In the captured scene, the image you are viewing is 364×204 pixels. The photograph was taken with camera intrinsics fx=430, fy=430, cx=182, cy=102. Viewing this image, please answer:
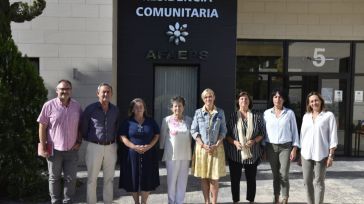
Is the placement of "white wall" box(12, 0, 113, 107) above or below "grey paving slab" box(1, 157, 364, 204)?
above

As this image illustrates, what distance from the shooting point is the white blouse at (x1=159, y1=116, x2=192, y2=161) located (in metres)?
5.90

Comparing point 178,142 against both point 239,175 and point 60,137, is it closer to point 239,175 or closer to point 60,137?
point 239,175

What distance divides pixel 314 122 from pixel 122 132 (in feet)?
8.48

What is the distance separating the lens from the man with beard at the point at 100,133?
568 centimetres

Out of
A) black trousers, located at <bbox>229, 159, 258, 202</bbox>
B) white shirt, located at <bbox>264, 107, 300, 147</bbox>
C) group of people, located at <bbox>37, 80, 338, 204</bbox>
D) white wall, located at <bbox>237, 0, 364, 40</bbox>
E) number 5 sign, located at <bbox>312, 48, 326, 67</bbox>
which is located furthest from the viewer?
number 5 sign, located at <bbox>312, 48, 326, 67</bbox>

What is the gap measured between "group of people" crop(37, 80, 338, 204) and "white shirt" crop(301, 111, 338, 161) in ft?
0.04

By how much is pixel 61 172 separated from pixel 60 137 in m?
0.53

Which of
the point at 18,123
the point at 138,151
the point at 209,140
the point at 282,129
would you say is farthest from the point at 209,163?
the point at 18,123

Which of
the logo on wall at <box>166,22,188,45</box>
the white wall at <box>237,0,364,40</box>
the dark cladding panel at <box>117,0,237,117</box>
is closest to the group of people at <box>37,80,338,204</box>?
the dark cladding panel at <box>117,0,237,117</box>

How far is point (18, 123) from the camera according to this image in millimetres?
6523

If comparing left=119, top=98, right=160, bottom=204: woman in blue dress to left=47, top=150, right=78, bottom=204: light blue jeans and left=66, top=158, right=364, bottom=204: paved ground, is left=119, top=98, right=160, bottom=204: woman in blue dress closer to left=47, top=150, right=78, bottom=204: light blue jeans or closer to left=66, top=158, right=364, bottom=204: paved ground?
left=47, top=150, right=78, bottom=204: light blue jeans

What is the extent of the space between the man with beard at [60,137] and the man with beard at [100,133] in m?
0.15

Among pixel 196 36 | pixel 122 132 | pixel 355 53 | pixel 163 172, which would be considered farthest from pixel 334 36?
pixel 122 132

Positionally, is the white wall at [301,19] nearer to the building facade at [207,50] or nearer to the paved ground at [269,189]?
the building facade at [207,50]
